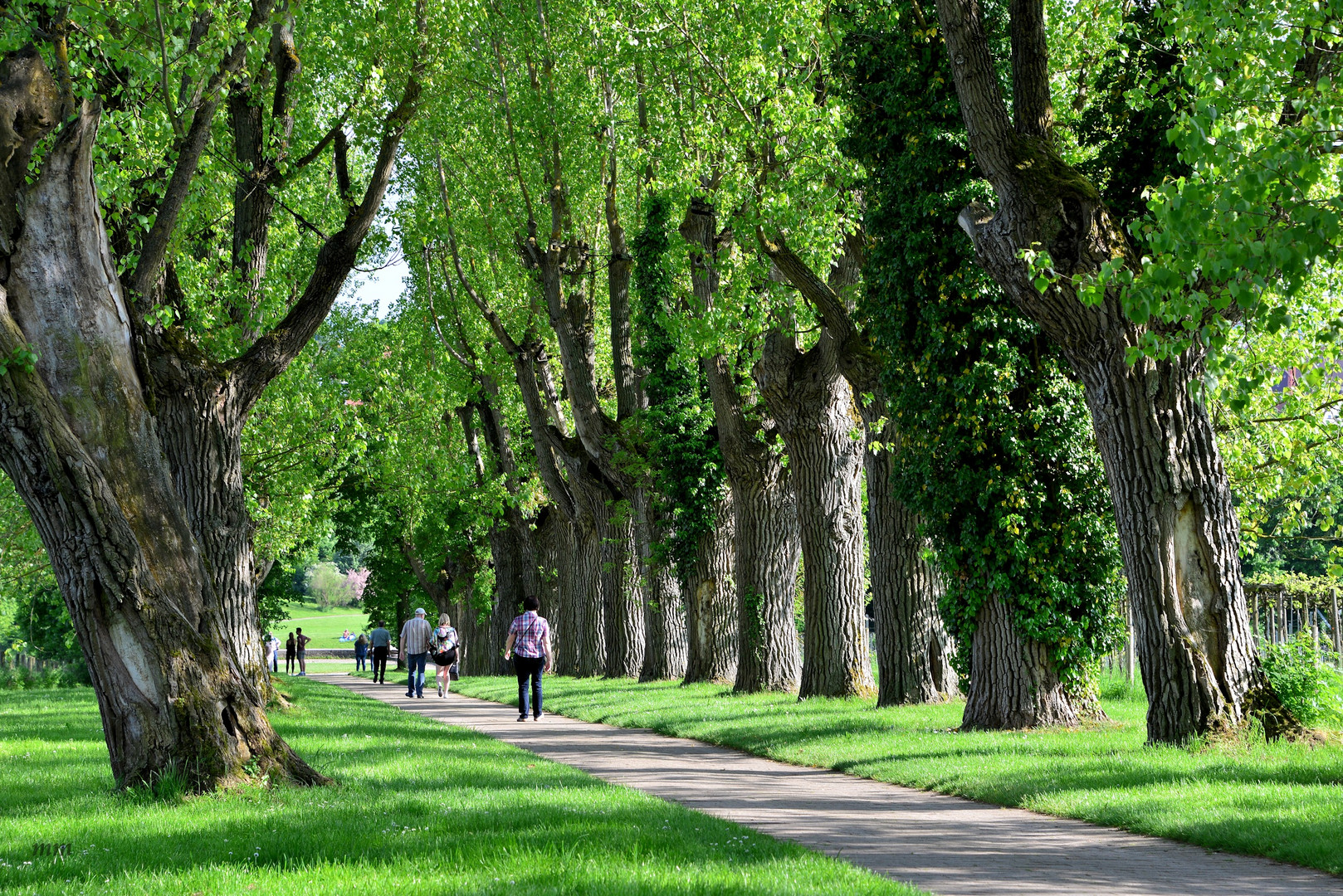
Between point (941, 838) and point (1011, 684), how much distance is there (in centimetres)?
530

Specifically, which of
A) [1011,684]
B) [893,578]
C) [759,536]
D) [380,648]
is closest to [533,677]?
[759,536]

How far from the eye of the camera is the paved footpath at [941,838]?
19.4 feet

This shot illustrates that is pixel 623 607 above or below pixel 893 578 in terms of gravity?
below

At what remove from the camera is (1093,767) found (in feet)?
30.4

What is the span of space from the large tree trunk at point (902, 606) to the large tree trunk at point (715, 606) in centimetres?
701

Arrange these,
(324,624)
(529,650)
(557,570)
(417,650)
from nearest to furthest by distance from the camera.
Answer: (529,650), (417,650), (557,570), (324,624)

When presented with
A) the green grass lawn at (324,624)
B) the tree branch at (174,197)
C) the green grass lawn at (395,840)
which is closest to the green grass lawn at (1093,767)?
the green grass lawn at (395,840)

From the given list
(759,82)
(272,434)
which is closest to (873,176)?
(759,82)

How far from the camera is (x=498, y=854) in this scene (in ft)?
20.3

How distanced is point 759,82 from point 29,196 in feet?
31.2

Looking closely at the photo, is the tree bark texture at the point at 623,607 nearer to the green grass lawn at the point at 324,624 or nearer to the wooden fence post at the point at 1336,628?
the wooden fence post at the point at 1336,628

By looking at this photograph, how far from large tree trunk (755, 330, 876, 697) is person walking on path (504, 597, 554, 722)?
13.5 feet

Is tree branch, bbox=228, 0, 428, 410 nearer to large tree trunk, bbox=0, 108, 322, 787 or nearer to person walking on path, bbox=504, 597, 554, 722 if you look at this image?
large tree trunk, bbox=0, 108, 322, 787

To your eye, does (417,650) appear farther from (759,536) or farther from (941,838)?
(941,838)
